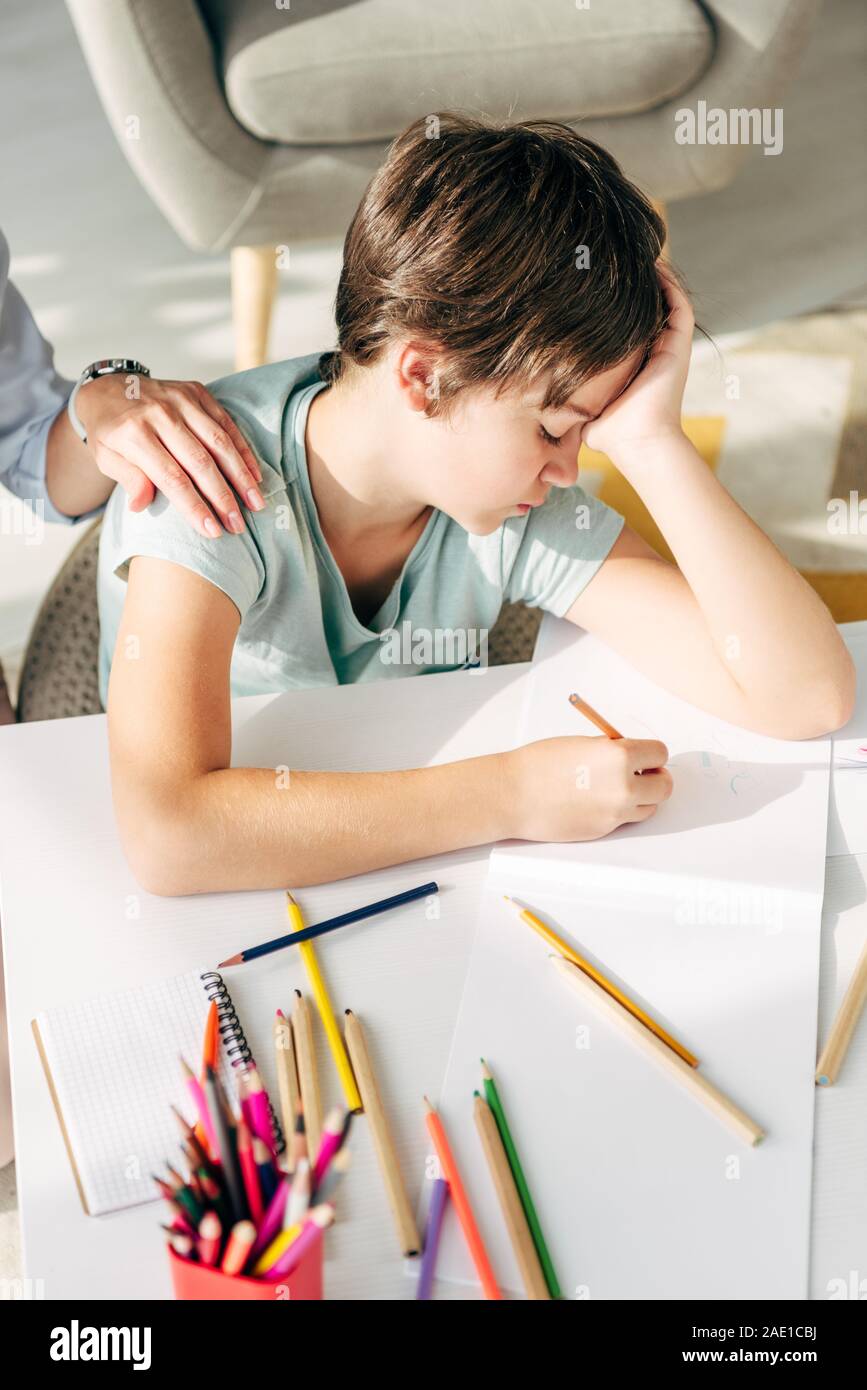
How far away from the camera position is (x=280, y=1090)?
0.67 metres

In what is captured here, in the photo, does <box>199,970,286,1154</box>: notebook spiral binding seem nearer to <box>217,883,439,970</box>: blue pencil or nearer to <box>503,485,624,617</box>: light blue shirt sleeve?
<box>217,883,439,970</box>: blue pencil

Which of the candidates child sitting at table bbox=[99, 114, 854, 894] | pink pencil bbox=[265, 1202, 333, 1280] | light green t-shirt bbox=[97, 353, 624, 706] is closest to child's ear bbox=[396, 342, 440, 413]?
child sitting at table bbox=[99, 114, 854, 894]

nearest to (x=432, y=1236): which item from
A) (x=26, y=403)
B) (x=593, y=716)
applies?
(x=593, y=716)

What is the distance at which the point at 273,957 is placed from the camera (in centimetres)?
75

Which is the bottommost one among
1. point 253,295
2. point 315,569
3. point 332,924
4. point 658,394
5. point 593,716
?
point 332,924

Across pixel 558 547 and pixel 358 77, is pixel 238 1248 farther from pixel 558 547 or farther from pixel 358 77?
pixel 358 77

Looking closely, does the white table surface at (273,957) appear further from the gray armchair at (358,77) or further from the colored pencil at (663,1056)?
the gray armchair at (358,77)

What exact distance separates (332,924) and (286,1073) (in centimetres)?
11

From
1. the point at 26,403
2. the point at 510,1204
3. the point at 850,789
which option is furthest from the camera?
the point at 26,403

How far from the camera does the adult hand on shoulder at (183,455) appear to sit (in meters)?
0.91

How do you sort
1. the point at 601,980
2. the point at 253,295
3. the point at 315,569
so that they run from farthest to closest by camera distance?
the point at 253,295, the point at 315,569, the point at 601,980

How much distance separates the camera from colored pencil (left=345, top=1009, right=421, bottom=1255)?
0.60 m

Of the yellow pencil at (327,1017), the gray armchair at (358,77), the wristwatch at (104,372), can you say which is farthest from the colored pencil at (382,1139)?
the gray armchair at (358,77)
